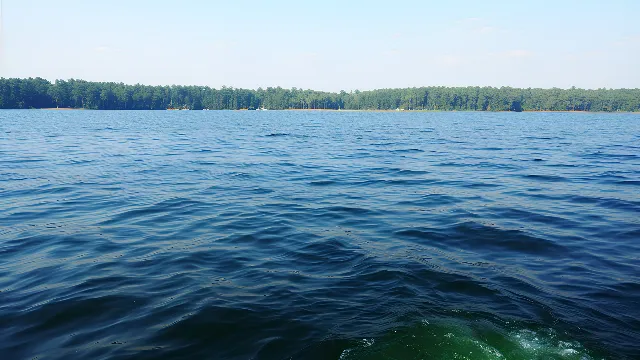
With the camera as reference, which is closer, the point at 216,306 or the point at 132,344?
the point at 132,344

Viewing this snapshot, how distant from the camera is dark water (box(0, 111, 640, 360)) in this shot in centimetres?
583

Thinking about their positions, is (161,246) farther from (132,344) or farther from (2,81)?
(2,81)

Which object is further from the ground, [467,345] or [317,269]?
[467,345]

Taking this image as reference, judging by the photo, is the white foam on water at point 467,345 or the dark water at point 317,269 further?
the dark water at point 317,269

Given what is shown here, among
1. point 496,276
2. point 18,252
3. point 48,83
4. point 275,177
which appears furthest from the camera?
point 48,83

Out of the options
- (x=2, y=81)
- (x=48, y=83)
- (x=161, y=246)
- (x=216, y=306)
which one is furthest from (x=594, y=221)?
(x=48, y=83)

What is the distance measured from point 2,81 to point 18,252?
664 ft

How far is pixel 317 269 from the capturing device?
844 cm

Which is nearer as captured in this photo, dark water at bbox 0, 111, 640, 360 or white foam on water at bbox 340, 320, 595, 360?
white foam on water at bbox 340, 320, 595, 360

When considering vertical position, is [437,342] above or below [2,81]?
below

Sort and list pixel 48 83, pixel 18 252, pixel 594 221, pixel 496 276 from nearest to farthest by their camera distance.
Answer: pixel 496 276 → pixel 18 252 → pixel 594 221 → pixel 48 83

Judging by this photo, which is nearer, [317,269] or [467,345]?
[467,345]

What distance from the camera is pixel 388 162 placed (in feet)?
83.9

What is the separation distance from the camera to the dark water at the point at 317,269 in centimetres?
583
